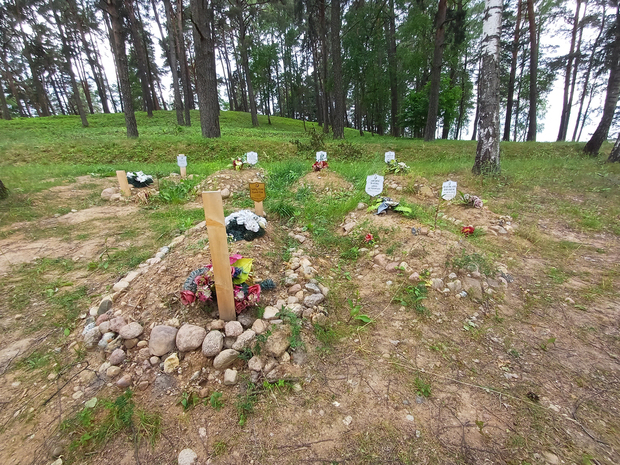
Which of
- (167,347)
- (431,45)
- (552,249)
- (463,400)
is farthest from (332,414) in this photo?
(431,45)

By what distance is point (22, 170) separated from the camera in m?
6.73

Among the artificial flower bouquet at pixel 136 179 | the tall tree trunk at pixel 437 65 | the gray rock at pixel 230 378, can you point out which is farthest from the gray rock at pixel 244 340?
the tall tree trunk at pixel 437 65

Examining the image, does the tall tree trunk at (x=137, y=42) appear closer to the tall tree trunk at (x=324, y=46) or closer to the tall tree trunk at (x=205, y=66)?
the tall tree trunk at (x=205, y=66)

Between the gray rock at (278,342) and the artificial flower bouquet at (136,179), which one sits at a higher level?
the artificial flower bouquet at (136,179)

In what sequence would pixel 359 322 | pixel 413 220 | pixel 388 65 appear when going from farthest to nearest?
pixel 388 65 → pixel 413 220 → pixel 359 322

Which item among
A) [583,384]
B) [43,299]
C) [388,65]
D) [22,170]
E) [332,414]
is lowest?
[583,384]

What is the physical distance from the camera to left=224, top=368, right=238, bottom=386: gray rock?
5.19 ft

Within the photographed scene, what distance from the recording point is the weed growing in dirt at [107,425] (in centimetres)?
131

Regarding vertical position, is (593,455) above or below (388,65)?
below

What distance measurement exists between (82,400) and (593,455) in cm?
265


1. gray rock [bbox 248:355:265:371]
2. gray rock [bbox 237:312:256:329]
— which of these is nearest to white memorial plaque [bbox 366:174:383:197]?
gray rock [bbox 237:312:256:329]

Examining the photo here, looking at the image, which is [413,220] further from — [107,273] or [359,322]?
[107,273]

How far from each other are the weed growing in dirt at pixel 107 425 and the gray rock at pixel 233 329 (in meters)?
0.56

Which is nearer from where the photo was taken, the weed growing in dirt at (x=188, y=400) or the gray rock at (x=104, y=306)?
the weed growing in dirt at (x=188, y=400)
